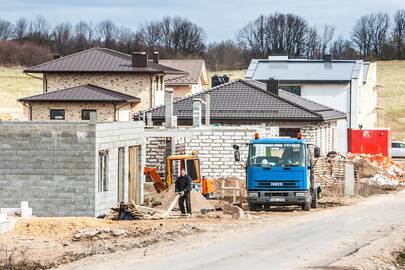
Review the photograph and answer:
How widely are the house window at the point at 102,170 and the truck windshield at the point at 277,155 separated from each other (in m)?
4.55

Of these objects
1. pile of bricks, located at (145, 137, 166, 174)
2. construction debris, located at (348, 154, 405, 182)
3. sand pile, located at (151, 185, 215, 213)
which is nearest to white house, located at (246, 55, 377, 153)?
construction debris, located at (348, 154, 405, 182)

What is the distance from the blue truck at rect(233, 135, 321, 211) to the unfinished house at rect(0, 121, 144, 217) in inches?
191

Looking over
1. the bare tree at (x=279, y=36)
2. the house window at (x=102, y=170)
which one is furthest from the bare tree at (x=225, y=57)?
the house window at (x=102, y=170)

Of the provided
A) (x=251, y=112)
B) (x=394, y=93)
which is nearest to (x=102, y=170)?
(x=251, y=112)

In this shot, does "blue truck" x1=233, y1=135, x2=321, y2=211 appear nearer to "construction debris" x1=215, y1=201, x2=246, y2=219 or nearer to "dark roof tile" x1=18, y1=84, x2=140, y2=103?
"construction debris" x1=215, y1=201, x2=246, y2=219

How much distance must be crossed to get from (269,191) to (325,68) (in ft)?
146

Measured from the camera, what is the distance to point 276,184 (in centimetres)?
3403

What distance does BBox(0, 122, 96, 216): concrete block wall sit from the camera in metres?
31.6

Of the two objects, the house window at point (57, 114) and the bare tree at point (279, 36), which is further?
the bare tree at point (279, 36)

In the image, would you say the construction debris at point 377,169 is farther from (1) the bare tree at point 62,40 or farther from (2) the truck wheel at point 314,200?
(1) the bare tree at point 62,40

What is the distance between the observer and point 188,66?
294ft

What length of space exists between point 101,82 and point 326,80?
17266 mm

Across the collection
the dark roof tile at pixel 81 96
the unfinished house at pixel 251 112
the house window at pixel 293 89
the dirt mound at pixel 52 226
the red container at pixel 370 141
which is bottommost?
the dirt mound at pixel 52 226

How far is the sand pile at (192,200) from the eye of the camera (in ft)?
116
